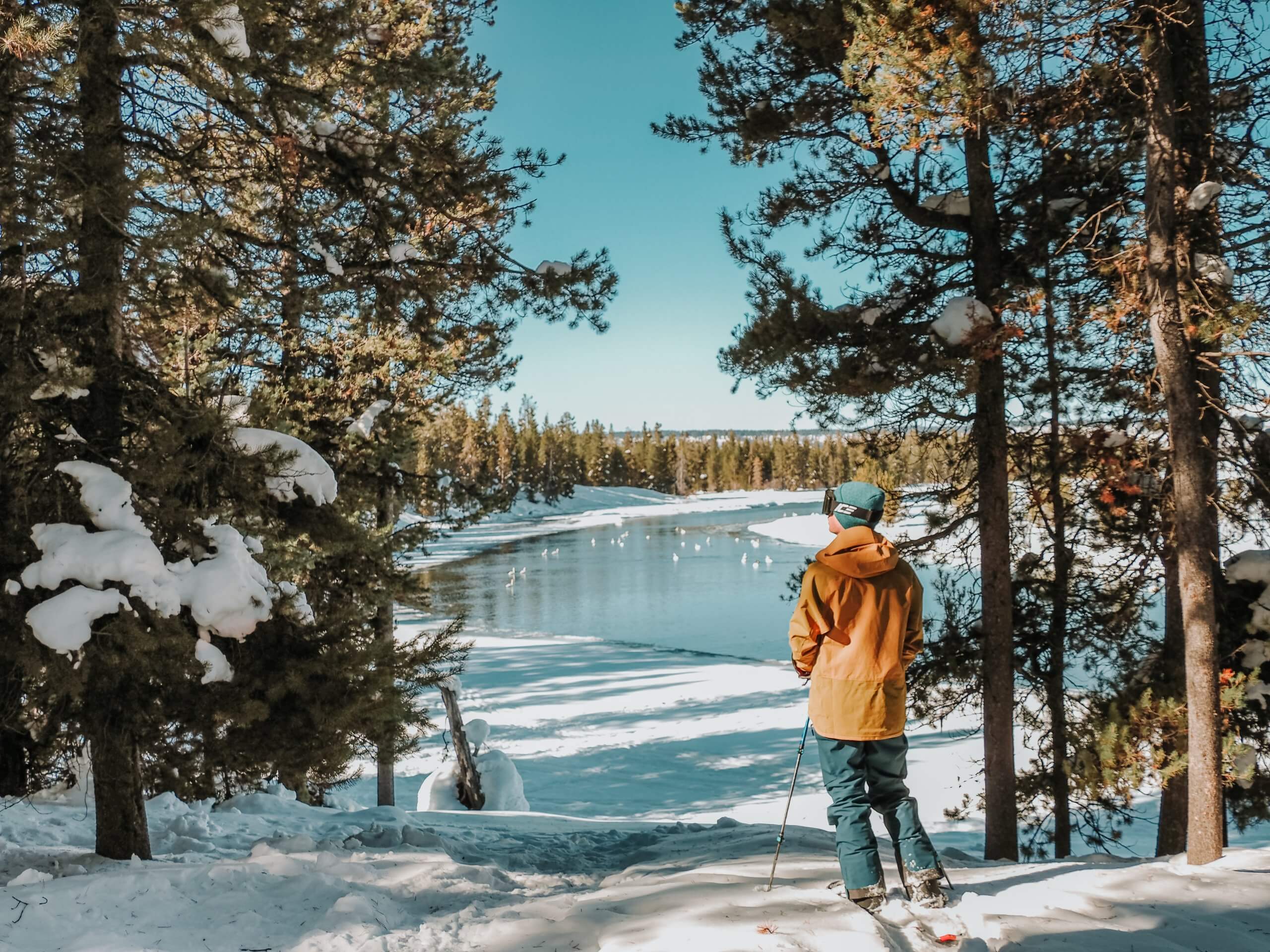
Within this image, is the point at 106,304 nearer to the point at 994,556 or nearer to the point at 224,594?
the point at 224,594

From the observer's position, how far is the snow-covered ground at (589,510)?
59500 mm

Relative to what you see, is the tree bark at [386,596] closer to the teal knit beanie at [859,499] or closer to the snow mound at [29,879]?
the snow mound at [29,879]

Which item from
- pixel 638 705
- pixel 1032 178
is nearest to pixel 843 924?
pixel 1032 178

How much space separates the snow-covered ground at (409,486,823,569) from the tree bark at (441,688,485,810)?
104ft

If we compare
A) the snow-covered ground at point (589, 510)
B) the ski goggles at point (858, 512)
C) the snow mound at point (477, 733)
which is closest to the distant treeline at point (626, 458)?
the snow-covered ground at point (589, 510)

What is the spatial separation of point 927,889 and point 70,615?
401cm

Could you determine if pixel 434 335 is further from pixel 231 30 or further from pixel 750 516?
pixel 750 516

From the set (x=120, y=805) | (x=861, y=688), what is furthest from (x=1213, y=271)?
(x=120, y=805)

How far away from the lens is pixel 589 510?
328 feet

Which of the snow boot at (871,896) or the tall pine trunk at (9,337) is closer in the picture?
the snow boot at (871,896)

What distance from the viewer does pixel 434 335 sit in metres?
6.52

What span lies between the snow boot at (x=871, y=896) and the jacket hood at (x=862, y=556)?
137cm

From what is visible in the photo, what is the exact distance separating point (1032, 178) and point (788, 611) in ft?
75.2

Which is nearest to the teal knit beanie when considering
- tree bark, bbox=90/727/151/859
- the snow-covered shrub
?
tree bark, bbox=90/727/151/859
